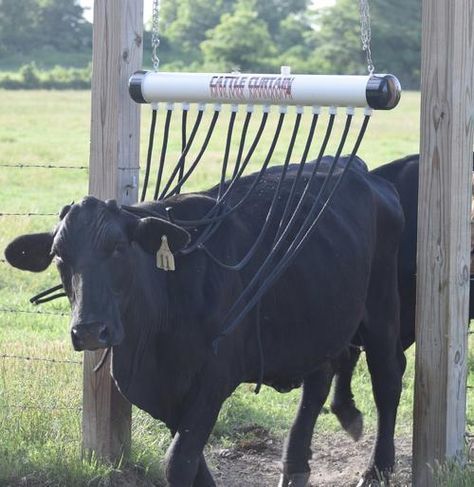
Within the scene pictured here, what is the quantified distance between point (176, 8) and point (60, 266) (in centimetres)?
11049

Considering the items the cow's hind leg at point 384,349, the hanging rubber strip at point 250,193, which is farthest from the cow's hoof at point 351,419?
the hanging rubber strip at point 250,193

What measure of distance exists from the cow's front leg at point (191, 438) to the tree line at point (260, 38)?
66.9 m

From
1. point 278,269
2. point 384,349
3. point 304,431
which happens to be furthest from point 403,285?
point 278,269

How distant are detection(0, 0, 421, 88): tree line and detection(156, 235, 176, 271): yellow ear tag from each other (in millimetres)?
67072

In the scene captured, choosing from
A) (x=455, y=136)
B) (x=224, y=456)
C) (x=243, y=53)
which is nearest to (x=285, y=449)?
(x=224, y=456)

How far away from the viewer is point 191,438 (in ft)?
16.6

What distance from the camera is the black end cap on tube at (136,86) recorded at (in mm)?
5426

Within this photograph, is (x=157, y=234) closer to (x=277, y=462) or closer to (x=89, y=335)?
(x=89, y=335)

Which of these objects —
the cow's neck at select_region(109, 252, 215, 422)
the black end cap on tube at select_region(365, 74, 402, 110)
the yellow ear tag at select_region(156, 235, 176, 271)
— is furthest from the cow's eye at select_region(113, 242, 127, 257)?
the black end cap on tube at select_region(365, 74, 402, 110)

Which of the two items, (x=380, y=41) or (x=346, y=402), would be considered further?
(x=380, y=41)

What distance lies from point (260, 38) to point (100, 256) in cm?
8501

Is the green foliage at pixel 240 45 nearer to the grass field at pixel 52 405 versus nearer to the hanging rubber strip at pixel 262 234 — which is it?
the grass field at pixel 52 405

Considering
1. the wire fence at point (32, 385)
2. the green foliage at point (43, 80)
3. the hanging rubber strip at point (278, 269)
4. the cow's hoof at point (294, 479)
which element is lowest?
the cow's hoof at point (294, 479)

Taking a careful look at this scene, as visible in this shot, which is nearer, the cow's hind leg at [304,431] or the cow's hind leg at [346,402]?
the cow's hind leg at [304,431]
